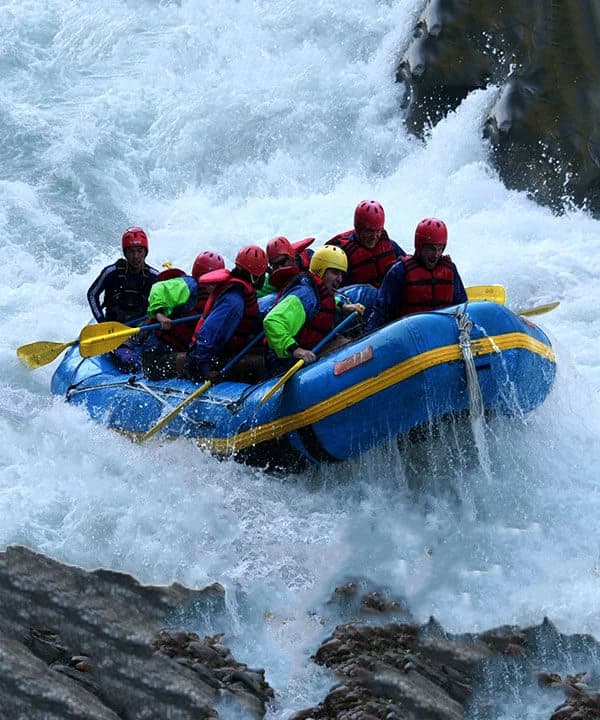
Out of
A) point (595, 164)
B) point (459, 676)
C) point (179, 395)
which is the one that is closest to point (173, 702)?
point (459, 676)

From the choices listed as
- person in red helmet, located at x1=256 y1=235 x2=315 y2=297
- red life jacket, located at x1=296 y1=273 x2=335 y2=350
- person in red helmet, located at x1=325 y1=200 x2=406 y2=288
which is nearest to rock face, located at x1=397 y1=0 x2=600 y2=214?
person in red helmet, located at x1=325 y1=200 x2=406 y2=288

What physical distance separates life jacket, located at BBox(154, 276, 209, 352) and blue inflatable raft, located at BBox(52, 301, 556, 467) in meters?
0.72

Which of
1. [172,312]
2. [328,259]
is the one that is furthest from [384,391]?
[172,312]

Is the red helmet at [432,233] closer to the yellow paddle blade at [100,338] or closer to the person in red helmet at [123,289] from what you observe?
the yellow paddle blade at [100,338]

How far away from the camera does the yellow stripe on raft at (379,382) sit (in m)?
6.33

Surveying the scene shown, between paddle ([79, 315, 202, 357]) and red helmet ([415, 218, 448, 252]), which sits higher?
red helmet ([415, 218, 448, 252])

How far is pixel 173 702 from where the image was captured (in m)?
5.13

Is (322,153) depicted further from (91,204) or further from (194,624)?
(194,624)

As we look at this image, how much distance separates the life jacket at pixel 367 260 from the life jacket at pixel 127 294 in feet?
4.89

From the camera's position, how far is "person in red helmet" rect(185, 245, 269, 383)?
7.16m

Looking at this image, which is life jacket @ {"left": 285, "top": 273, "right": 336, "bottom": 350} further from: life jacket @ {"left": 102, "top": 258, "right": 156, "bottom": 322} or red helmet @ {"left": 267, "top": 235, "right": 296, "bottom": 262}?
life jacket @ {"left": 102, "top": 258, "right": 156, "bottom": 322}

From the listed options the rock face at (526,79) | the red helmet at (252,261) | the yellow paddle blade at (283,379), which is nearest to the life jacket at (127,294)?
the red helmet at (252,261)

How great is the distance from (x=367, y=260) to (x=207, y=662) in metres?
3.41

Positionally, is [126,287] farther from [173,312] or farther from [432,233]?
[432,233]
